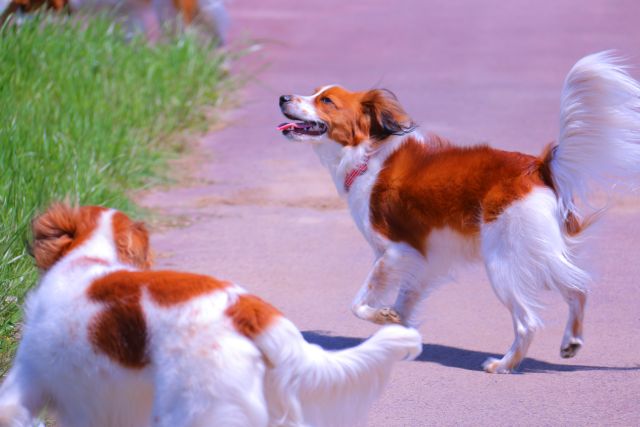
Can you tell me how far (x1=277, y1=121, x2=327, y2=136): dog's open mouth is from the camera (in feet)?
20.8

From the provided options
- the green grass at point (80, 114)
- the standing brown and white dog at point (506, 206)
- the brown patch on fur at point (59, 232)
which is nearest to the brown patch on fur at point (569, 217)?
the standing brown and white dog at point (506, 206)

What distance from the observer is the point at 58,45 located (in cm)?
1009

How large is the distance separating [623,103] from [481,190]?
0.84 meters

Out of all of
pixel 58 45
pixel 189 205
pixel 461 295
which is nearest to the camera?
pixel 461 295

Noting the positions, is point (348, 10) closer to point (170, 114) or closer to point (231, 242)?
point (170, 114)

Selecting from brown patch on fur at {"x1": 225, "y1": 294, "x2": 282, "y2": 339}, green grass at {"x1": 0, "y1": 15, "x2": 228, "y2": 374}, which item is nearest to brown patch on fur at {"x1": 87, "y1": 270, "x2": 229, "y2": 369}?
brown patch on fur at {"x1": 225, "y1": 294, "x2": 282, "y2": 339}

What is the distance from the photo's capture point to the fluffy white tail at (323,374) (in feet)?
11.7

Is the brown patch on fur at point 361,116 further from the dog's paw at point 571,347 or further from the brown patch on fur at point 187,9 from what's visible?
the brown patch on fur at point 187,9

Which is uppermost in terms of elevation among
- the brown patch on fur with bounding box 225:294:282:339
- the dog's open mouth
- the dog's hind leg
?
the brown patch on fur with bounding box 225:294:282:339

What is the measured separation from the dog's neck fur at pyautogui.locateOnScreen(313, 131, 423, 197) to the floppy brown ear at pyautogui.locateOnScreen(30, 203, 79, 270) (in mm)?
2278

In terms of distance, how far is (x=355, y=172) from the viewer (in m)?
6.15

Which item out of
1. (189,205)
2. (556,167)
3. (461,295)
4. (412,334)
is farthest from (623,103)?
(189,205)

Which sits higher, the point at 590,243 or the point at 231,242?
the point at 590,243

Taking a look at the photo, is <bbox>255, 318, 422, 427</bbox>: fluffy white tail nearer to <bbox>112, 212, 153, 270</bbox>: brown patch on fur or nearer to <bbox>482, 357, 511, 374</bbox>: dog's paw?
<bbox>112, 212, 153, 270</bbox>: brown patch on fur
